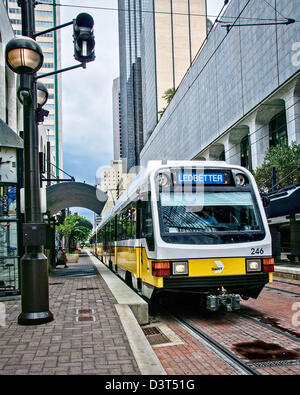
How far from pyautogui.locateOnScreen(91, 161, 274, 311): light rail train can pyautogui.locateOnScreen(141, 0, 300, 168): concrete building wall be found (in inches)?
890

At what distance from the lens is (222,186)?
7449 millimetres

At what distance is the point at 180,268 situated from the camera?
670 cm

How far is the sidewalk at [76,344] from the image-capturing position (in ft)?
13.3

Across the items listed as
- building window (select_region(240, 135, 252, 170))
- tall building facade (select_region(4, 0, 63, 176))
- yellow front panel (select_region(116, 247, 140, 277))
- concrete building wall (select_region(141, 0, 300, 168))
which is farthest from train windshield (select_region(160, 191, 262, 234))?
Result: tall building facade (select_region(4, 0, 63, 176))

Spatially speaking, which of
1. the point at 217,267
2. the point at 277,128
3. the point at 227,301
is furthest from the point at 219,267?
the point at 277,128

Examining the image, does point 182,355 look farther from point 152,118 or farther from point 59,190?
point 152,118

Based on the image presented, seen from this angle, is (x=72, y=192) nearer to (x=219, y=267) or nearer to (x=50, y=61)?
(x=219, y=267)

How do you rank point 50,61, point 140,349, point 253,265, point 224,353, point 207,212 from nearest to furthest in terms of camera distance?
point 140,349
point 224,353
point 253,265
point 207,212
point 50,61

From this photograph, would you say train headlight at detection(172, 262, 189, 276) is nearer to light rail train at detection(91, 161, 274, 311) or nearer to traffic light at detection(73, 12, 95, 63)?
light rail train at detection(91, 161, 274, 311)

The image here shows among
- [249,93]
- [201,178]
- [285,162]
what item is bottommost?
[201,178]

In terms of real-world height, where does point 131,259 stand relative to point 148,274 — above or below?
above

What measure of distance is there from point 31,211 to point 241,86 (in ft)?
108

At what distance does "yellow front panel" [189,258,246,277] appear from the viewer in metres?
6.75
